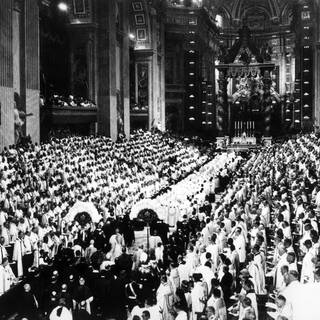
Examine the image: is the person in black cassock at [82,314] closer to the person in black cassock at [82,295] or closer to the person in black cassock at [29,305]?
the person in black cassock at [82,295]

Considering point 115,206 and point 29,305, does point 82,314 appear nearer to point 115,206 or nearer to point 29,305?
point 29,305

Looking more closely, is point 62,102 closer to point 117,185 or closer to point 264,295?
point 117,185

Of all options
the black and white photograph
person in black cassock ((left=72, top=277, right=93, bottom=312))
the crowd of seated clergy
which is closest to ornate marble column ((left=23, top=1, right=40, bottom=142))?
the black and white photograph

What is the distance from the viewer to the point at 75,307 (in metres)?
11.3

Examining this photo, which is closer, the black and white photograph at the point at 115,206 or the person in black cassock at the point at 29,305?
the black and white photograph at the point at 115,206

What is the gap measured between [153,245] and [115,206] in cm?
600

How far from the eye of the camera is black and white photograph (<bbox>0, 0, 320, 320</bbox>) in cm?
1190

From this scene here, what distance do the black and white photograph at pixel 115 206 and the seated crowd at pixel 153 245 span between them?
0.15 feet

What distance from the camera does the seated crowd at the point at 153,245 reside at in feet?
36.7

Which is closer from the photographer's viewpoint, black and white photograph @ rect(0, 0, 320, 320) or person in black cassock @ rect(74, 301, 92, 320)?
person in black cassock @ rect(74, 301, 92, 320)

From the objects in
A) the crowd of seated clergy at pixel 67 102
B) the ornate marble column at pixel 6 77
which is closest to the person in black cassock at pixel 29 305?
the ornate marble column at pixel 6 77

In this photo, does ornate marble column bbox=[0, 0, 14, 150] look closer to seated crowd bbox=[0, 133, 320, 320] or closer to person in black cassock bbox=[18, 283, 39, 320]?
seated crowd bbox=[0, 133, 320, 320]

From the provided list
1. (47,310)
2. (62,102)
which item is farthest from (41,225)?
(62,102)

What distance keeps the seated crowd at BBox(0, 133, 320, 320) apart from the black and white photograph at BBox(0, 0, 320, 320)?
0.05 metres
